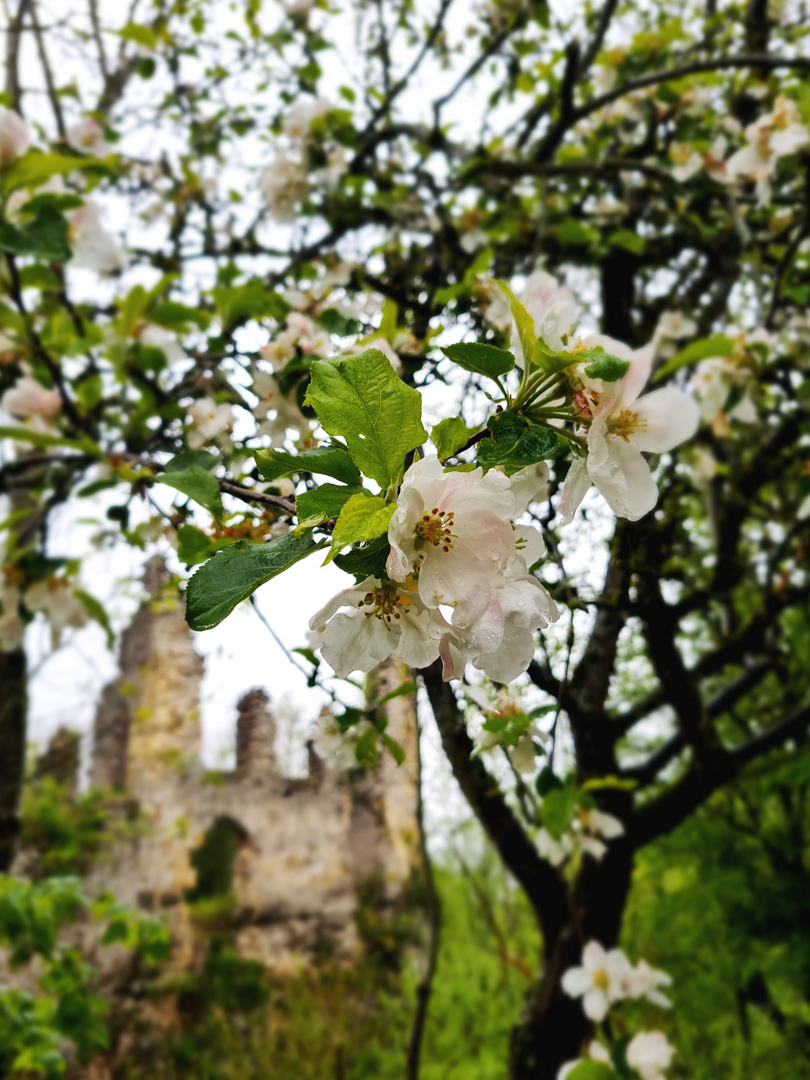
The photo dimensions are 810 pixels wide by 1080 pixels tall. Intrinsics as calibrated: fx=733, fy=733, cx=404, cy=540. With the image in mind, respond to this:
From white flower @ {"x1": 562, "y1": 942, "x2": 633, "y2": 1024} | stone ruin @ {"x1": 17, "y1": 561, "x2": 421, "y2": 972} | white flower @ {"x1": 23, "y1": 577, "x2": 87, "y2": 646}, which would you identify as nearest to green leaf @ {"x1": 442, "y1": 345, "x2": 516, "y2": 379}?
white flower @ {"x1": 23, "y1": 577, "x2": 87, "y2": 646}

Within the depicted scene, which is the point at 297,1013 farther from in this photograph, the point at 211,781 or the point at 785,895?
the point at 785,895

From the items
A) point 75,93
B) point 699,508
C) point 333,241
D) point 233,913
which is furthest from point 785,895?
point 233,913

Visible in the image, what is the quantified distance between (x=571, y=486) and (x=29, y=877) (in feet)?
22.1

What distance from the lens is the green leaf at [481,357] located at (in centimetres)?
33

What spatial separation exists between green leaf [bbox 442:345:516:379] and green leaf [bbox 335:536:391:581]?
0.09 meters

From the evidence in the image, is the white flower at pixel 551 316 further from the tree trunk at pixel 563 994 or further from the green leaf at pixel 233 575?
the tree trunk at pixel 563 994

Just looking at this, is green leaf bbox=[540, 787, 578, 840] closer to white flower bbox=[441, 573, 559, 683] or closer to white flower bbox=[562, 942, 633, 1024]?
white flower bbox=[441, 573, 559, 683]

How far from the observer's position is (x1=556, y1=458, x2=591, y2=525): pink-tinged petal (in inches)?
14.5

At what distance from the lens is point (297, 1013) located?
621cm

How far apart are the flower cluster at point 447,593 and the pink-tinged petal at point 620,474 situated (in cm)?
5

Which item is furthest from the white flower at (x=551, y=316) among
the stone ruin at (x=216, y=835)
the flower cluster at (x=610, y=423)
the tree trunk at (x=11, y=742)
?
the stone ruin at (x=216, y=835)

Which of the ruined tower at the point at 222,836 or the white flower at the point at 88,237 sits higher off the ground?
the ruined tower at the point at 222,836

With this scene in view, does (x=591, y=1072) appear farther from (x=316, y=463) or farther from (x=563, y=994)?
(x=316, y=463)

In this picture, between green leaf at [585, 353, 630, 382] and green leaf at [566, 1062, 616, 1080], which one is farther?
green leaf at [566, 1062, 616, 1080]
